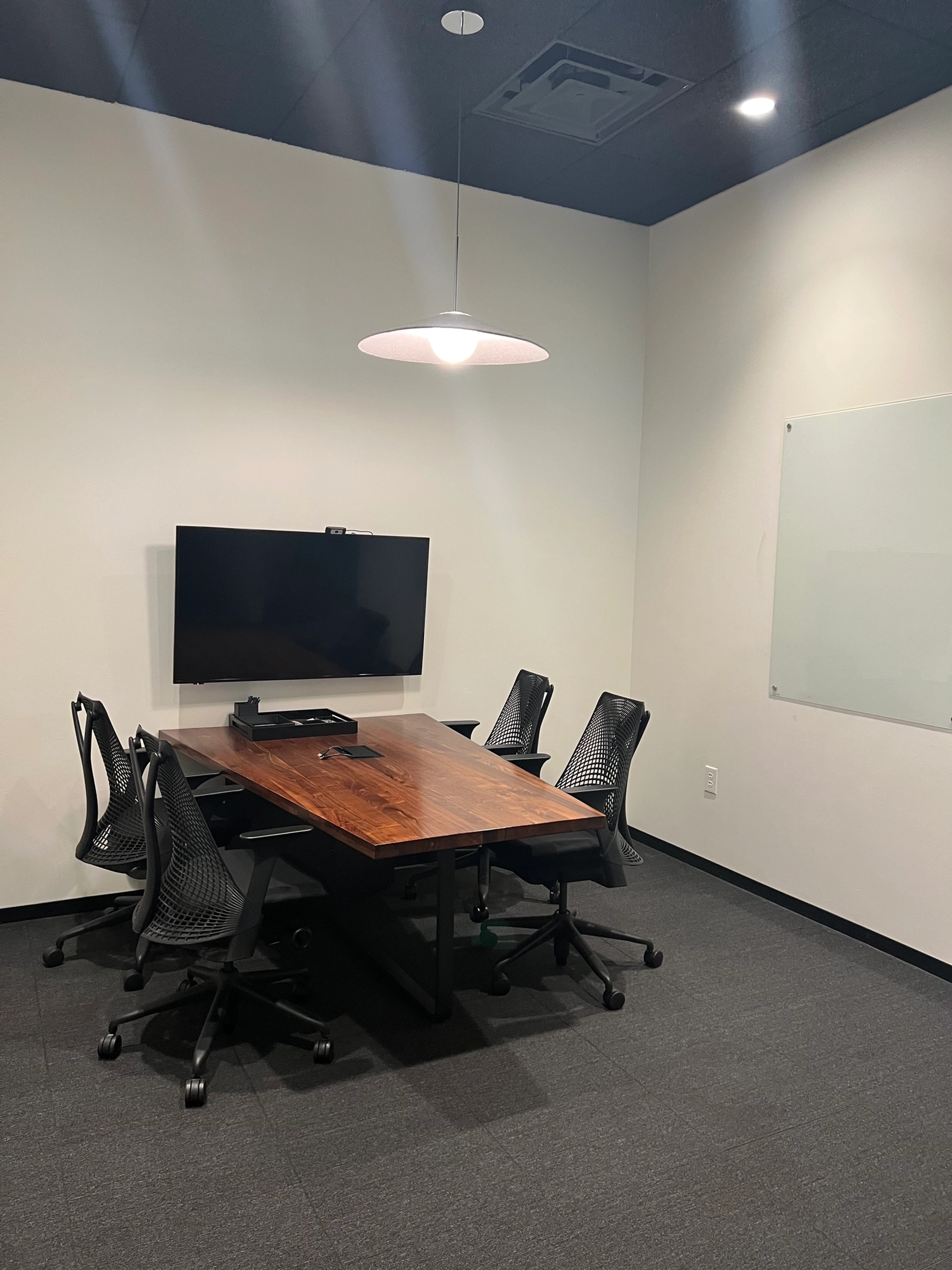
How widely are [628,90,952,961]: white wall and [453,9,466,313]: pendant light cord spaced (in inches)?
49.2

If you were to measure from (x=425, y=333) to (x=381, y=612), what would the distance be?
168cm

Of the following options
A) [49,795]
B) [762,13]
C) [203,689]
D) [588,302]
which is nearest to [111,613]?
[203,689]

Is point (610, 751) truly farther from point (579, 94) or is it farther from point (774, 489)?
point (579, 94)

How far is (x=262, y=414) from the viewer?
4484mm

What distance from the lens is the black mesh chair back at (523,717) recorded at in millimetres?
4387

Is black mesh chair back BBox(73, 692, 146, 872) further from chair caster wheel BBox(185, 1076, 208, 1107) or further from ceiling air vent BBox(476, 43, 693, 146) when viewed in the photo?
ceiling air vent BBox(476, 43, 693, 146)

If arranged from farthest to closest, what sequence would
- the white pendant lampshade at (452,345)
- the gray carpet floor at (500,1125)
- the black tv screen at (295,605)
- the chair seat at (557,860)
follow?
the black tv screen at (295,605)
the chair seat at (557,860)
the white pendant lampshade at (452,345)
the gray carpet floor at (500,1125)

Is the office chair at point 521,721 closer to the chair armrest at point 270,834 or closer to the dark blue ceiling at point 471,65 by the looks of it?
the chair armrest at point 270,834

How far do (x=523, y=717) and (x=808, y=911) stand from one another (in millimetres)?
1599

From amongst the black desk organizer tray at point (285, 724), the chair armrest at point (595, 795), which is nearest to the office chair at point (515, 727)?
the black desk organizer tray at point (285, 724)

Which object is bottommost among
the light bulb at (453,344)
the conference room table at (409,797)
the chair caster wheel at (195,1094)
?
the chair caster wheel at (195,1094)

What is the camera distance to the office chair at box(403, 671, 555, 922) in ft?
14.4

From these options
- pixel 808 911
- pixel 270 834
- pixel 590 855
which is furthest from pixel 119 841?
pixel 808 911

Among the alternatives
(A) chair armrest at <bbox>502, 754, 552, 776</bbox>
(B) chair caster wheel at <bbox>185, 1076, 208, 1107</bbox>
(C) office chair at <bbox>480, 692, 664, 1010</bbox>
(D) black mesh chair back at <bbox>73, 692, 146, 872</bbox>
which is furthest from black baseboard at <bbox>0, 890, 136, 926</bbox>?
(A) chair armrest at <bbox>502, 754, 552, 776</bbox>
